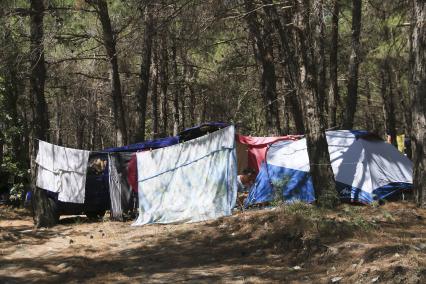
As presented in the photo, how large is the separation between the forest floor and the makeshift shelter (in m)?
0.90

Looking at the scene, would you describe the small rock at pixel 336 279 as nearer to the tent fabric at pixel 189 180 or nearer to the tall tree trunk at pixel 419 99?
the tall tree trunk at pixel 419 99

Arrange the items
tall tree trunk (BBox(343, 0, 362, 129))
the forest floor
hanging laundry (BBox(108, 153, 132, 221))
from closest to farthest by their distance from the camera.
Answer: the forest floor
hanging laundry (BBox(108, 153, 132, 221))
tall tree trunk (BBox(343, 0, 362, 129))

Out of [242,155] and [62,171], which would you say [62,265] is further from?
[242,155]

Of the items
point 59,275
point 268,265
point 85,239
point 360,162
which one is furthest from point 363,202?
point 59,275

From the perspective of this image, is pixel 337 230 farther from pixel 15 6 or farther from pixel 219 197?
pixel 15 6

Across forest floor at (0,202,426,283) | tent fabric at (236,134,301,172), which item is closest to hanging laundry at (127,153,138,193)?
forest floor at (0,202,426,283)

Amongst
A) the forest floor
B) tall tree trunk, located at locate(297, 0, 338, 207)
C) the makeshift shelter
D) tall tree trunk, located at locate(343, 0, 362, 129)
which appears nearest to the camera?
the forest floor

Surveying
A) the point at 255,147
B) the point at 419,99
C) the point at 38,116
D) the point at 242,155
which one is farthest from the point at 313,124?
the point at 242,155

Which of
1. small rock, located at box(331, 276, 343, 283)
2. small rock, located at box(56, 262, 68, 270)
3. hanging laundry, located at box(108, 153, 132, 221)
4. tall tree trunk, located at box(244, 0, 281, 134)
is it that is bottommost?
small rock, located at box(331, 276, 343, 283)

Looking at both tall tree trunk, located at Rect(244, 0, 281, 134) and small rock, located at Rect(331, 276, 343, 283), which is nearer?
small rock, located at Rect(331, 276, 343, 283)

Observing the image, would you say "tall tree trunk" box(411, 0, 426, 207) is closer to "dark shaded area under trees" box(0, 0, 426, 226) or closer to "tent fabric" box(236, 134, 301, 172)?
"dark shaded area under trees" box(0, 0, 426, 226)

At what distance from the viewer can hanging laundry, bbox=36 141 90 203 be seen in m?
11.4

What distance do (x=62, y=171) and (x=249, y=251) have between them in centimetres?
552

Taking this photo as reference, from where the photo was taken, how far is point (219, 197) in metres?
9.96
